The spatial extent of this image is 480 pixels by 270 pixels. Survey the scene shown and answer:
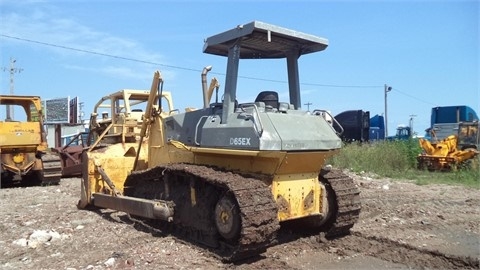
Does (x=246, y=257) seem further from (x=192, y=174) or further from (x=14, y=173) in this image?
(x=14, y=173)

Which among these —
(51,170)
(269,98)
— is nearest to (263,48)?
(269,98)

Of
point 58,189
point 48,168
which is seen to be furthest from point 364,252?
point 48,168

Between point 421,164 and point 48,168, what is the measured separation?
1326 centimetres

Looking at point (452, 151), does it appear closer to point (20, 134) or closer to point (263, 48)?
point (263, 48)

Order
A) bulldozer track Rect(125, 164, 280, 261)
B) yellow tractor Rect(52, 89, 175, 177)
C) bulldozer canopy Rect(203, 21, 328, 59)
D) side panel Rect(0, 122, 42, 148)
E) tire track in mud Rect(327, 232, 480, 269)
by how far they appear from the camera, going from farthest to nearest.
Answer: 1. side panel Rect(0, 122, 42, 148)
2. yellow tractor Rect(52, 89, 175, 177)
3. bulldozer canopy Rect(203, 21, 328, 59)
4. tire track in mud Rect(327, 232, 480, 269)
5. bulldozer track Rect(125, 164, 280, 261)

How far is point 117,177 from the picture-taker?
26.0ft

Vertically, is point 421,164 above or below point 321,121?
below

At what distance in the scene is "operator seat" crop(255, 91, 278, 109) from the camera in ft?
19.6

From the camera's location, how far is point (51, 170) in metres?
12.7

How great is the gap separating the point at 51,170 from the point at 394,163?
1189 cm

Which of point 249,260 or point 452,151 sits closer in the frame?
point 249,260

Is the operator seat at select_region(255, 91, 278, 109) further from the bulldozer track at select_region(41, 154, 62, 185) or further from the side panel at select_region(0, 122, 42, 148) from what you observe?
the side panel at select_region(0, 122, 42, 148)

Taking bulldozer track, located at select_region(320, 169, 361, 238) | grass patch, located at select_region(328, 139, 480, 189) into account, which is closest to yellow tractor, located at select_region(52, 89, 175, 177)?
bulldozer track, located at select_region(320, 169, 361, 238)

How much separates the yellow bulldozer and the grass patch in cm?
44
